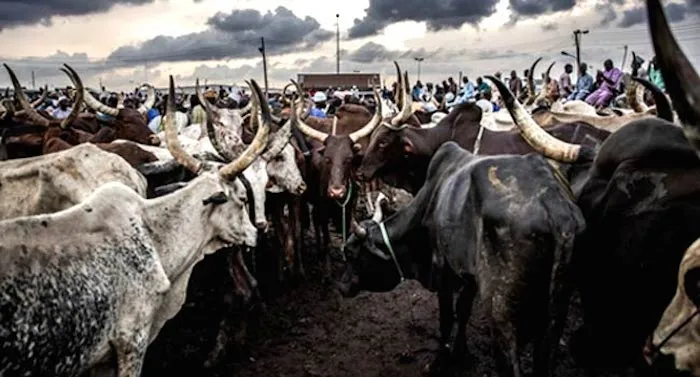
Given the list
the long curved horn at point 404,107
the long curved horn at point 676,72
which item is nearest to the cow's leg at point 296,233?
the long curved horn at point 404,107

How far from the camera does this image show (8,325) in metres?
2.68

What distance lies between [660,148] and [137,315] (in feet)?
9.80

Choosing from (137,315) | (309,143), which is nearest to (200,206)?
(137,315)

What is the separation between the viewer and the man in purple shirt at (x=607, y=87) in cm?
1329

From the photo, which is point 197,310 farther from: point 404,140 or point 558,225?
point 558,225

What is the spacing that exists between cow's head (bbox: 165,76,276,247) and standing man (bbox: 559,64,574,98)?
41.3 feet

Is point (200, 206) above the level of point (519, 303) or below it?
above

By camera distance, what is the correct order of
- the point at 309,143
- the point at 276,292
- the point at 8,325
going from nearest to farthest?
the point at 8,325 < the point at 276,292 < the point at 309,143

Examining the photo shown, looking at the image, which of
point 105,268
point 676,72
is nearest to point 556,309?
point 676,72

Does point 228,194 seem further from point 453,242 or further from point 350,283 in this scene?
point 453,242

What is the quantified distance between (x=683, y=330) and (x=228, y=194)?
2.89 m

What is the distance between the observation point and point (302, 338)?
18.9ft

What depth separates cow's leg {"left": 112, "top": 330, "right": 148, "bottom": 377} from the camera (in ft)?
11.1

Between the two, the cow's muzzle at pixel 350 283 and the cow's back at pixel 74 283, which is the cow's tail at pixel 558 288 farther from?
the cow's back at pixel 74 283
